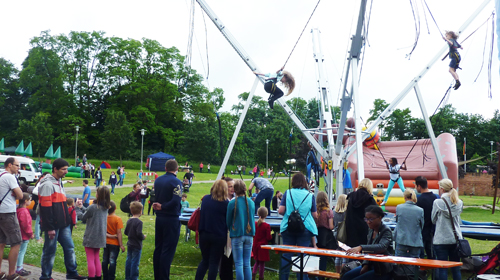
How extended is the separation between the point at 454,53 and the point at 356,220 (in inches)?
143

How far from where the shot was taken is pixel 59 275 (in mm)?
7109

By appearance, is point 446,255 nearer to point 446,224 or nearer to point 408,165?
point 446,224

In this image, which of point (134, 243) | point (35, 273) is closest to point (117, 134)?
point (35, 273)

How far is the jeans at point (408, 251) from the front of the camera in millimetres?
6109

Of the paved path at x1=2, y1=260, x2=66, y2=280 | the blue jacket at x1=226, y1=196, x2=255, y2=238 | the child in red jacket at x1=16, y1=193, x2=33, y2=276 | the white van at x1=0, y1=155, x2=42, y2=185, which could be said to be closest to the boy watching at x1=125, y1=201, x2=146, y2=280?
the paved path at x1=2, y1=260, x2=66, y2=280

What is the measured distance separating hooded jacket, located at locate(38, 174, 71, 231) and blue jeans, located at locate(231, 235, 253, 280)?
100 inches

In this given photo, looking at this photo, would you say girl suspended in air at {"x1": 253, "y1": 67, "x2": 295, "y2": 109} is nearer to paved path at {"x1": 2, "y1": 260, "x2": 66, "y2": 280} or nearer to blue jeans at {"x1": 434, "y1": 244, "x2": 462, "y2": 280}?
blue jeans at {"x1": 434, "y1": 244, "x2": 462, "y2": 280}

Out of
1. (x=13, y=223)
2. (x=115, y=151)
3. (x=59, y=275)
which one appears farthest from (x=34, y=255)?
(x=115, y=151)

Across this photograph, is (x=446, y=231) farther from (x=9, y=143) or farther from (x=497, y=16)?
(x=9, y=143)

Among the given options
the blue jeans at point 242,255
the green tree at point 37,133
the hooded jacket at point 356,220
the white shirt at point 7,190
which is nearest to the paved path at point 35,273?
the white shirt at point 7,190

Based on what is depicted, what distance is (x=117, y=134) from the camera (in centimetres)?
4994

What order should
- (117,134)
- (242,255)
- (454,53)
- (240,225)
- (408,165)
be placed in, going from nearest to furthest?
(240,225) < (242,255) < (454,53) < (408,165) < (117,134)

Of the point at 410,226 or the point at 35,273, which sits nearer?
the point at 410,226

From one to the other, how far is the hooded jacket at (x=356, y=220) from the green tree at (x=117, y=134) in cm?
4620
